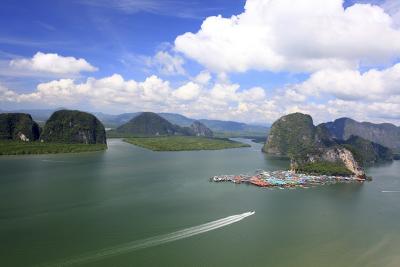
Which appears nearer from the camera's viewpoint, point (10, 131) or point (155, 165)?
point (155, 165)

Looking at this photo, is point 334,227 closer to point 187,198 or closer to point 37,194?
point 187,198

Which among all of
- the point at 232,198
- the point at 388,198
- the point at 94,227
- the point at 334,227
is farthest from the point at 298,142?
the point at 94,227

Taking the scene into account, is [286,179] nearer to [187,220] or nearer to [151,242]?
[187,220]

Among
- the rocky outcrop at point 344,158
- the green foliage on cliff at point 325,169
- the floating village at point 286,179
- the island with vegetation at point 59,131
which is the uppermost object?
the island with vegetation at point 59,131

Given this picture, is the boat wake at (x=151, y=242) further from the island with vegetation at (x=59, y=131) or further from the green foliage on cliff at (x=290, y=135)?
the green foliage on cliff at (x=290, y=135)

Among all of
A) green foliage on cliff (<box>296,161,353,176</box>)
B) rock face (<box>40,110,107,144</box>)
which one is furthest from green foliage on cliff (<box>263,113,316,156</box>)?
rock face (<box>40,110,107,144</box>)

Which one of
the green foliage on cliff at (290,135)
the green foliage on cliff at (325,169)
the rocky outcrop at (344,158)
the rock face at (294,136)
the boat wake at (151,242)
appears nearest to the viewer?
the boat wake at (151,242)

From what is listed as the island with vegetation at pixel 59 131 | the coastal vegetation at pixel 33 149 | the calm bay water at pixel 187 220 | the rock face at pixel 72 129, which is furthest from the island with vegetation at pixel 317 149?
the rock face at pixel 72 129
